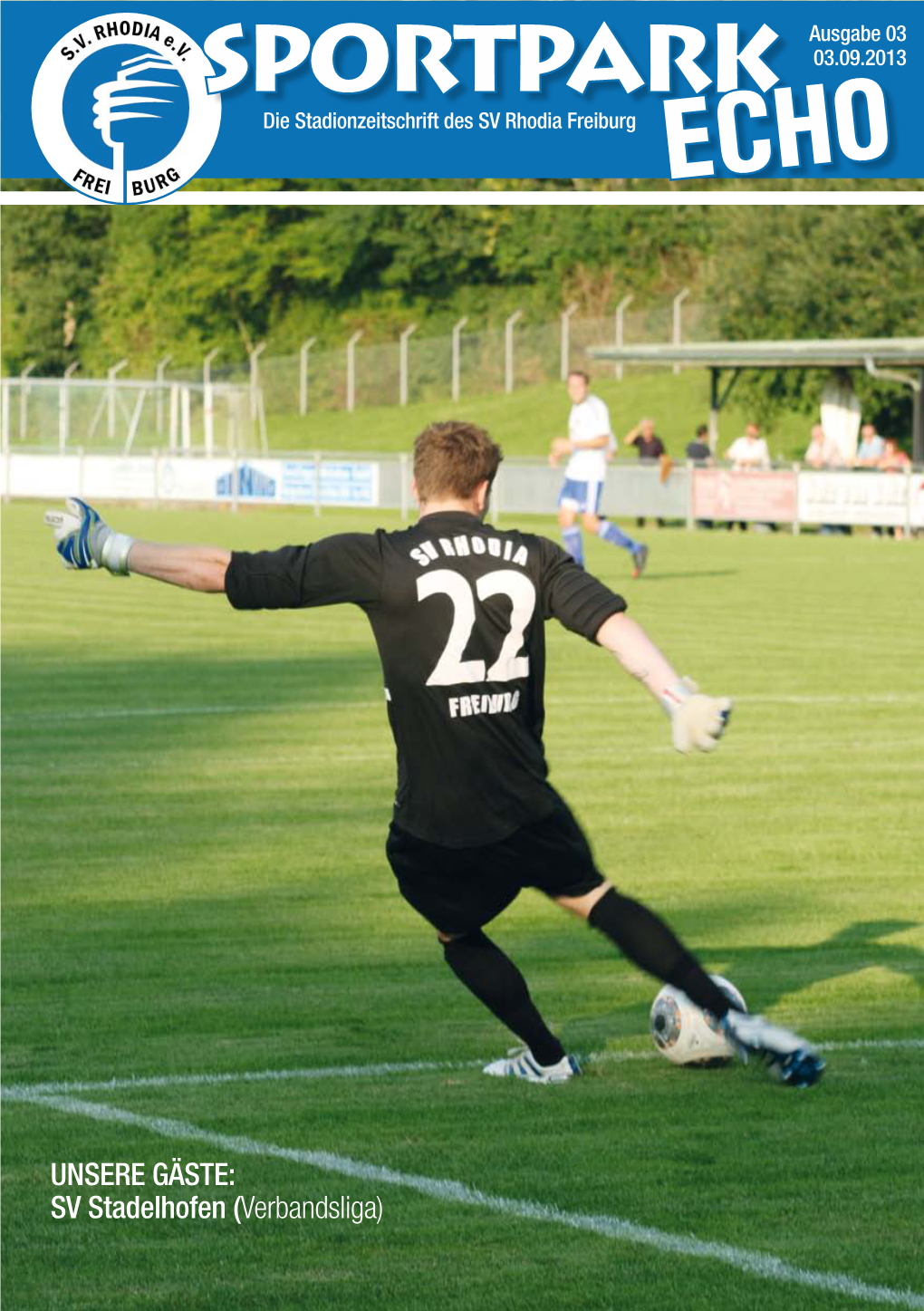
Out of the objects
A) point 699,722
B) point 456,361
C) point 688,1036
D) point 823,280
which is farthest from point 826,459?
point 699,722

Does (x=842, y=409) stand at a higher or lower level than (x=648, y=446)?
higher

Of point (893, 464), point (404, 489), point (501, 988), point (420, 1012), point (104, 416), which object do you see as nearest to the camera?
point (501, 988)

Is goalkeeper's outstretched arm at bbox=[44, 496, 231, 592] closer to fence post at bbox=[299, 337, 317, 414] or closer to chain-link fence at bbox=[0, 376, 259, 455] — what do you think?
chain-link fence at bbox=[0, 376, 259, 455]

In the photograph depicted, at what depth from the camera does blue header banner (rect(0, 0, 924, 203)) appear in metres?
30.0

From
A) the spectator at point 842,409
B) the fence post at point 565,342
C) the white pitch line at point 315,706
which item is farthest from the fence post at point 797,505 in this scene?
the fence post at point 565,342

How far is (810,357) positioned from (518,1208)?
1744 inches

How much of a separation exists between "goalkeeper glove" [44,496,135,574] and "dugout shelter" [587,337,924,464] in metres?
40.1

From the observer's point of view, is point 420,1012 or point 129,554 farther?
point 420,1012

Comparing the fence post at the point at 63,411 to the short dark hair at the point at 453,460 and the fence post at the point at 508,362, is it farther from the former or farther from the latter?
the short dark hair at the point at 453,460

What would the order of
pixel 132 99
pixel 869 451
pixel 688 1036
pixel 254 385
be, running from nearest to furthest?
pixel 688 1036
pixel 132 99
pixel 869 451
pixel 254 385

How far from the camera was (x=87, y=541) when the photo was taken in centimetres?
678

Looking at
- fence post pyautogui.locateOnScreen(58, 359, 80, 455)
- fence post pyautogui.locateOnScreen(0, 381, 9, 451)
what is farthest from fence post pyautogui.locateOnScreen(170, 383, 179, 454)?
fence post pyautogui.locateOnScreen(0, 381, 9, 451)

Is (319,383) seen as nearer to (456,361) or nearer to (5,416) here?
(456,361)

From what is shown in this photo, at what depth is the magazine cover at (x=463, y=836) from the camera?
5.89 m
